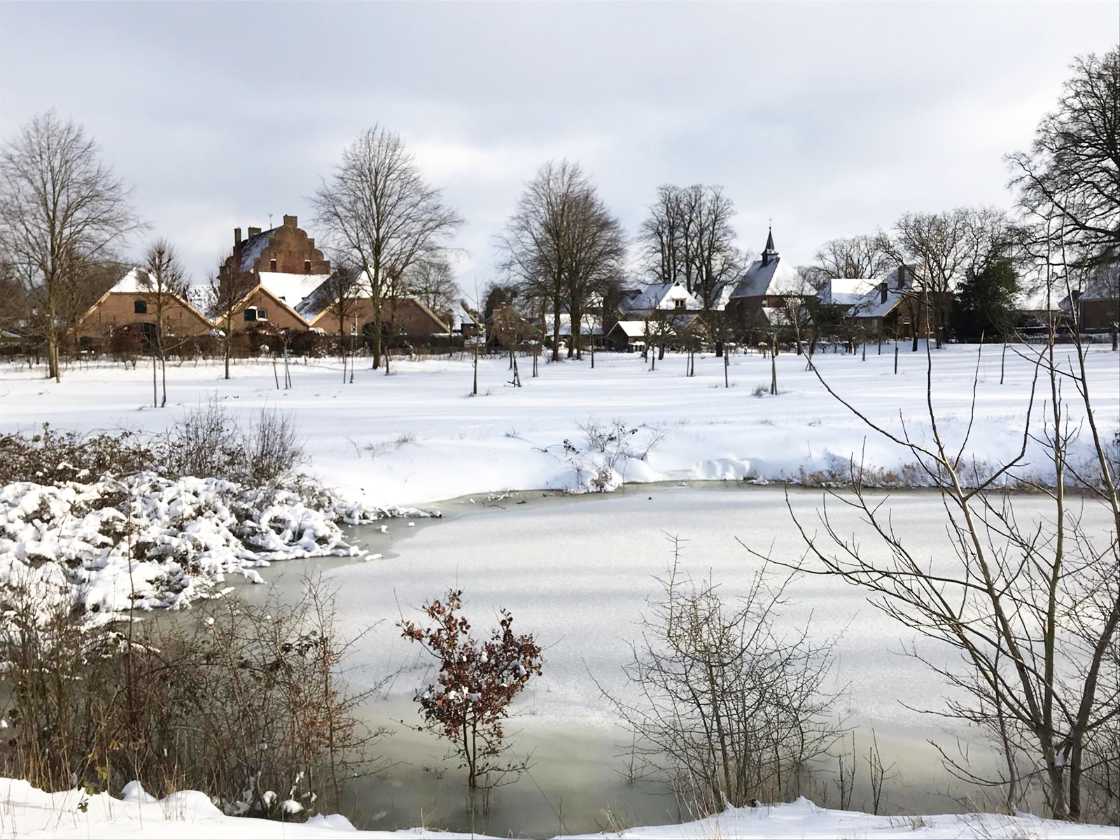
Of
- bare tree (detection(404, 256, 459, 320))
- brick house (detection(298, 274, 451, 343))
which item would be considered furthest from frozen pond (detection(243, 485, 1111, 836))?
brick house (detection(298, 274, 451, 343))

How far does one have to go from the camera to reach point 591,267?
46.5 meters

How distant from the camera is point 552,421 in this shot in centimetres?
1841

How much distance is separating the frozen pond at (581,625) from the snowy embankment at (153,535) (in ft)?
2.35

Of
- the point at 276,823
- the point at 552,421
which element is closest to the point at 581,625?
the point at 276,823

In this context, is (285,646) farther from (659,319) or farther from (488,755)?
(659,319)

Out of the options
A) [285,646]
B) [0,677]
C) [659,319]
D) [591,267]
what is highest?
[591,267]

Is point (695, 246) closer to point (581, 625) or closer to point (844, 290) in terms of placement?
point (844, 290)

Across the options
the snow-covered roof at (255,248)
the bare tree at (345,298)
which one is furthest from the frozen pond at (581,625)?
the snow-covered roof at (255,248)

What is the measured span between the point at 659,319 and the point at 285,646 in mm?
40996

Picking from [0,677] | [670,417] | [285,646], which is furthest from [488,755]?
[670,417]

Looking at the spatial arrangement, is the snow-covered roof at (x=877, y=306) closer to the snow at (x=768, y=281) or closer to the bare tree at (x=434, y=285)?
the snow at (x=768, y=281)

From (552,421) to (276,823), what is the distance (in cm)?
1435

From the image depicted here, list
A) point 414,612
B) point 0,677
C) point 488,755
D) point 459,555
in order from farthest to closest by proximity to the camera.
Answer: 1. point 459,555
2. point 414,612
3. point 0,677
4. point 488,755

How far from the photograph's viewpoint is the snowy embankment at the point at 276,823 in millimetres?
3689
